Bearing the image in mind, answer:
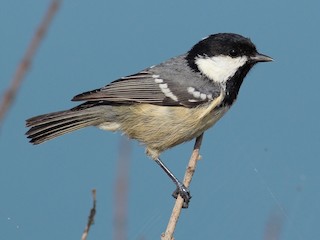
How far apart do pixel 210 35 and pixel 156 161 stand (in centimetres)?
77

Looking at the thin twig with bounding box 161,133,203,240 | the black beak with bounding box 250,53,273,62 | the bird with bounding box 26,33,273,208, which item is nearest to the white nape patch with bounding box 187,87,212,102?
the bird with bounding box 26,33,273,208

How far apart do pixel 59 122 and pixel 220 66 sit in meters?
0.88

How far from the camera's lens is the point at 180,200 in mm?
1624

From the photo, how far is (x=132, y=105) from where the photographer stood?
8.99ft

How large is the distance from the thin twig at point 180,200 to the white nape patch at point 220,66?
0.37 m

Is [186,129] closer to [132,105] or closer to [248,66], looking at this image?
[132,105]

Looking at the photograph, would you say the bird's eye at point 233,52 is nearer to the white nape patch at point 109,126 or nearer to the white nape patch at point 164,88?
the white nape patch at point 164,88

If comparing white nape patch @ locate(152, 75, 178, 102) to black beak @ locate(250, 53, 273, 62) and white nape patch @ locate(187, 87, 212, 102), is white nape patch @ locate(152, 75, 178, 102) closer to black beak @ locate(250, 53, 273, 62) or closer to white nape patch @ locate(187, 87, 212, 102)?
white nape patch @ locate(187, 87, 212, 102)

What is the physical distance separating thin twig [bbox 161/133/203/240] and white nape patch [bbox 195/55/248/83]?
0.37 m

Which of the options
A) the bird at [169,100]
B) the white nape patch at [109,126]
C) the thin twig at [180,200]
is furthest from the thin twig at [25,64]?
the white nape patch at [109,126]

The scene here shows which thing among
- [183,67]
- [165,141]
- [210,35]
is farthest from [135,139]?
[210,35]

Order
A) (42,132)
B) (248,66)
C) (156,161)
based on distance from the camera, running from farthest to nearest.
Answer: (156,161) → (248,66) → (42,132)

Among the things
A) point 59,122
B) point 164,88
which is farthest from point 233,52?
point 59,122

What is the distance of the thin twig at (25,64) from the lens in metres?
0.53
